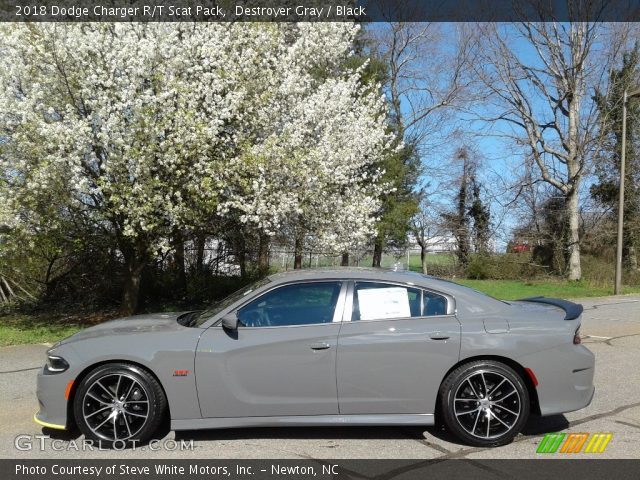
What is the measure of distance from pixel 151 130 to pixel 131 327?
628 centimetres

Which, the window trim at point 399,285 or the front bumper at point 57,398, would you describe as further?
the window trim at point 399,285

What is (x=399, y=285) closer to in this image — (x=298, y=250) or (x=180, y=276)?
→ (x=298, y=250)

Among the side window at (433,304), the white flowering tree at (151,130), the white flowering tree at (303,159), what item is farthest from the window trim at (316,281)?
the white flowering tree at (303,159)

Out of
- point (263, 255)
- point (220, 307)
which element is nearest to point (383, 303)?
point (220, 307)

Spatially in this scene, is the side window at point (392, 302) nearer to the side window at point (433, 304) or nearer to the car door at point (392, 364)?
the side window at point (433, 304)

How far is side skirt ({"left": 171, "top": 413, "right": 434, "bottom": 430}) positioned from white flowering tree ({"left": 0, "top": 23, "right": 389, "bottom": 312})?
262 inches

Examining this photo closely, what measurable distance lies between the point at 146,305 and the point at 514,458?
40.7ft

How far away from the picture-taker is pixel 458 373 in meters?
4.77

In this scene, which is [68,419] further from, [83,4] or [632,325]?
[632,325]

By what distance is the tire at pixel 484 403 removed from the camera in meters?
4.76

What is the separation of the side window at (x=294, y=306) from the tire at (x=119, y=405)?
3.06 ft

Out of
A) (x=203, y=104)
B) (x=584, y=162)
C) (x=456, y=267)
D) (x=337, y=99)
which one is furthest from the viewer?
(x=456, y=267)

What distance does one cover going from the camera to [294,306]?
502 centimetres

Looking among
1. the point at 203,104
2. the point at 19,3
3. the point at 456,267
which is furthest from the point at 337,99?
the point at 456,267
